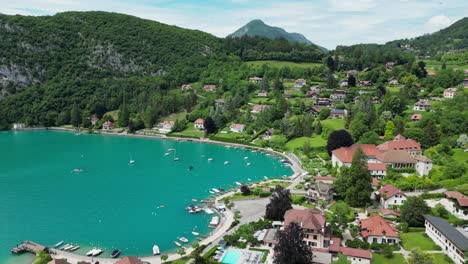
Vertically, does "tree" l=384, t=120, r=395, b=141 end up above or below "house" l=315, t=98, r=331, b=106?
below

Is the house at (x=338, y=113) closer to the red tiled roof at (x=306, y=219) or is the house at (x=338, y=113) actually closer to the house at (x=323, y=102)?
the house at (x=323, y=102)

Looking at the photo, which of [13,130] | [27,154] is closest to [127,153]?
[27,154]

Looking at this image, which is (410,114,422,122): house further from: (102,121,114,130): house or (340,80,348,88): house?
(102,121,114,130): house

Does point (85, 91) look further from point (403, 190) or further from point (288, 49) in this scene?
point (403, 190)

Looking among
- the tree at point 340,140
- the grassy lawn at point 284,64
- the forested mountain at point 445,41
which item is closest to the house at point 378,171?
the tree at point 340,140

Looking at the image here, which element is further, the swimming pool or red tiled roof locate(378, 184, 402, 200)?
red tiled roof locate(378, 184, 402, 200)

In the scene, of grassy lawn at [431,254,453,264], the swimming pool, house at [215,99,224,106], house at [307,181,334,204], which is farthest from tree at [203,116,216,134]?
grassy lawn at [431,254,453,264]

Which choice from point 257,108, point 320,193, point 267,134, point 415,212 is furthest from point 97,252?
point 257,108
